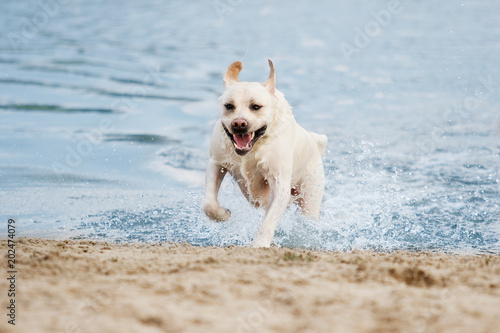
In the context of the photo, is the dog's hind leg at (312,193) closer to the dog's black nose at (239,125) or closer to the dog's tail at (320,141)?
the dog's tail at (320,141)

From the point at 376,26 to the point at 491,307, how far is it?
2198 centimetres

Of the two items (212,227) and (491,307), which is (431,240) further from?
(491,307)

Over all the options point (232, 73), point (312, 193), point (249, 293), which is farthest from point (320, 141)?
point (249, 293)

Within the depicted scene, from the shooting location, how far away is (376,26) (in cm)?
2431

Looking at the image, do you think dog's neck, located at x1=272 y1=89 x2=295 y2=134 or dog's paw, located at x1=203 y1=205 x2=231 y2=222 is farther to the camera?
dog's paw, located at x1=203 y1=205 x2=231 y2=222

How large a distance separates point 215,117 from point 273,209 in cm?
721

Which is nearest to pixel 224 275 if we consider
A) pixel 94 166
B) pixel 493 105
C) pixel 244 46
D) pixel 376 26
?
pixel 94 166

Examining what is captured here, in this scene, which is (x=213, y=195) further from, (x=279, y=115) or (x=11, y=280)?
(x=11, y=280)

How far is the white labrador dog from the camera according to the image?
18.7ft

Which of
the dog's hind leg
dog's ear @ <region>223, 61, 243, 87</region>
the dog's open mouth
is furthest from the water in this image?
dog's ear @ <region>223, 61, 243, 87</region>

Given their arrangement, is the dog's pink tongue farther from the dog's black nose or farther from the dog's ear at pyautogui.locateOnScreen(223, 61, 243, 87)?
the dog's ear at pyautogui.locateOnScreen(223, 61, 243, 87)

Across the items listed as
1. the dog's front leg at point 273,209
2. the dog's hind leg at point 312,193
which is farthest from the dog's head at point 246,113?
the dog's hind leg at point 312,193

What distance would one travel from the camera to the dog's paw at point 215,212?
6.05 meters

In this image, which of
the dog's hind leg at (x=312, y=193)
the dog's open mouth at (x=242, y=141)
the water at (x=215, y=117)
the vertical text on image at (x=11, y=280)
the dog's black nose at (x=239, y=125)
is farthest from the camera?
the water at (x=215, y=117)
